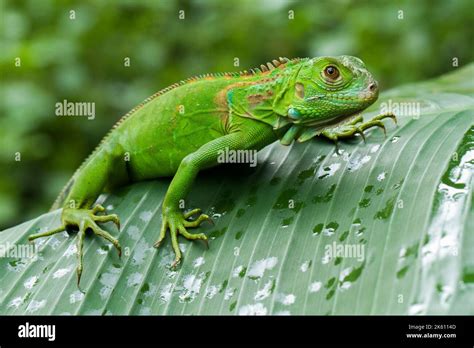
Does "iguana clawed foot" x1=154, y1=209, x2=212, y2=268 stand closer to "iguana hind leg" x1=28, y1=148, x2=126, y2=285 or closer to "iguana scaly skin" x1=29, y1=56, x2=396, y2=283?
"iguana scaly skin" x1=29, y1=56, x2=396, y2=283

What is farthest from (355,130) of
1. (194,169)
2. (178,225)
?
(178,225)

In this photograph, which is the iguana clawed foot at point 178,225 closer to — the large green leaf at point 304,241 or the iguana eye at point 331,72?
the large green leaf at point 304,241

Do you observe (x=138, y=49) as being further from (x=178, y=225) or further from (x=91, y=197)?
(x=178, y=225)

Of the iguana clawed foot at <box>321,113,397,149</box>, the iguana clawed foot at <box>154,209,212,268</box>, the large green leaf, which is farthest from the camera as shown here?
the iguana clawed foot at <box>321,113,397,149</box>

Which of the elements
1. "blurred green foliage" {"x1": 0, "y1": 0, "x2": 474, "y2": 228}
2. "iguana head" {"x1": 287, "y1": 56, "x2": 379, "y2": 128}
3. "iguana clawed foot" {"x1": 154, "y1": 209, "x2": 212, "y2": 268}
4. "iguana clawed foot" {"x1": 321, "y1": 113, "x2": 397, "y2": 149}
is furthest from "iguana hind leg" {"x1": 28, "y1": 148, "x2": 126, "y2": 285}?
"blurred green foliage" {"x1": 0, "y1": 0, "x2": 474, "y2": 228}
